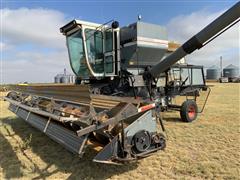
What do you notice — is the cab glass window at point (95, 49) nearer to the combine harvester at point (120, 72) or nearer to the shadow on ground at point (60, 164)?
the combine harvester at point (120, 72)

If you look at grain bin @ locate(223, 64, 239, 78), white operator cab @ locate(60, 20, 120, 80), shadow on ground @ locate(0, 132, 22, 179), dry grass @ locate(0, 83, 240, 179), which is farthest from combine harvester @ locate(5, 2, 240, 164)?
grain bin @ locate(223, 64, 239, 78)

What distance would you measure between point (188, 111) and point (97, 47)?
9.82ft

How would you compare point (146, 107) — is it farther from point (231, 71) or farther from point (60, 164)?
point (231, 71)

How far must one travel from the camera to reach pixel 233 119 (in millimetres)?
6648

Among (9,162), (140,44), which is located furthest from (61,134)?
(140,44)

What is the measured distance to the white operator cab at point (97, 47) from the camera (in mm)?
6328

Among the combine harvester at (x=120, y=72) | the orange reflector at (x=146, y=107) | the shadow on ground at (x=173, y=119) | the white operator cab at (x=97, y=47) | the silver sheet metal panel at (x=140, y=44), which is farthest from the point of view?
the shadow on ground at (x=173, y=119)

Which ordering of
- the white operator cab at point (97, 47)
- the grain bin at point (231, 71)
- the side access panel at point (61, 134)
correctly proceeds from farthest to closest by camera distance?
1. the grain bin at point (231, 71)
2. the white operator cab at point (97, 47)
3. the side access panel at point (61, 134)

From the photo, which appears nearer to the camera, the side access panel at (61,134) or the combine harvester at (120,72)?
the side access panel at (61,134)

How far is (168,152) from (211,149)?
0.78 m

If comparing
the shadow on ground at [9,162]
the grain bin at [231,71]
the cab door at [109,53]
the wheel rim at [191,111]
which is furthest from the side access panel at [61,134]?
the grain bin at [231,71]

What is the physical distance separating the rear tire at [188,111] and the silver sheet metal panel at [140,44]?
1518 millimetres

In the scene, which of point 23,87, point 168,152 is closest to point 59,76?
point 23,87

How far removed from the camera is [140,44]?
21.5 ft
